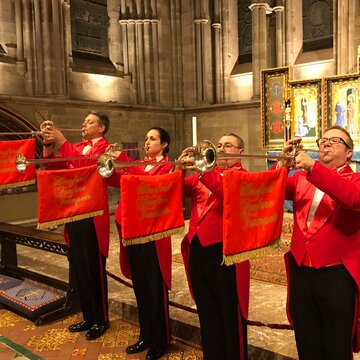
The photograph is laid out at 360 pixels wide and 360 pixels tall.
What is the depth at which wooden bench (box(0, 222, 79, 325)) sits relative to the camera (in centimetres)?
467

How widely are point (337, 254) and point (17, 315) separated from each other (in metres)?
3.68

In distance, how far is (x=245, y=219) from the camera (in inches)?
101

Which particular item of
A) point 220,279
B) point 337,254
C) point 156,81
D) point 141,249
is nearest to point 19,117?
point 156,81

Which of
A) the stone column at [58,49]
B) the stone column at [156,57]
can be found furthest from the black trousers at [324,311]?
the stone column at [156,57]

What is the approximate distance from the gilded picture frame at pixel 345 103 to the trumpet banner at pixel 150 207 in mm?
6800

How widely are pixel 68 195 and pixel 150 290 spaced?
3.67ft

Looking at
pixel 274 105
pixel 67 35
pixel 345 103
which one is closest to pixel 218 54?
pixel 274 105

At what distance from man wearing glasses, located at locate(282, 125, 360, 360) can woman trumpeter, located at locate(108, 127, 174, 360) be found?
52.4 inches

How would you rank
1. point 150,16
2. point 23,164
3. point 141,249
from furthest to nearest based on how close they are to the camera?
point 150,16 < point 23,164 < point 141,249

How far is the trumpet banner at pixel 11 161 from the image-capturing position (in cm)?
495

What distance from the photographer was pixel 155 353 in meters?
3.54

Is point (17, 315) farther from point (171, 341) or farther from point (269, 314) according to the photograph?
point (269, 314)

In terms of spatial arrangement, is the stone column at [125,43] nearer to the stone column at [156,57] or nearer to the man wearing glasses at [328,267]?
the stone column at [156,57]

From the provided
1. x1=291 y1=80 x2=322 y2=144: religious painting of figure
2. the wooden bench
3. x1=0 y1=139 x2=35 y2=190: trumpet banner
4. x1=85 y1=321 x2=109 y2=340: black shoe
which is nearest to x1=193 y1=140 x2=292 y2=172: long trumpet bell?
x1=85 y1=321 x2=109 y2=340: black shoe
